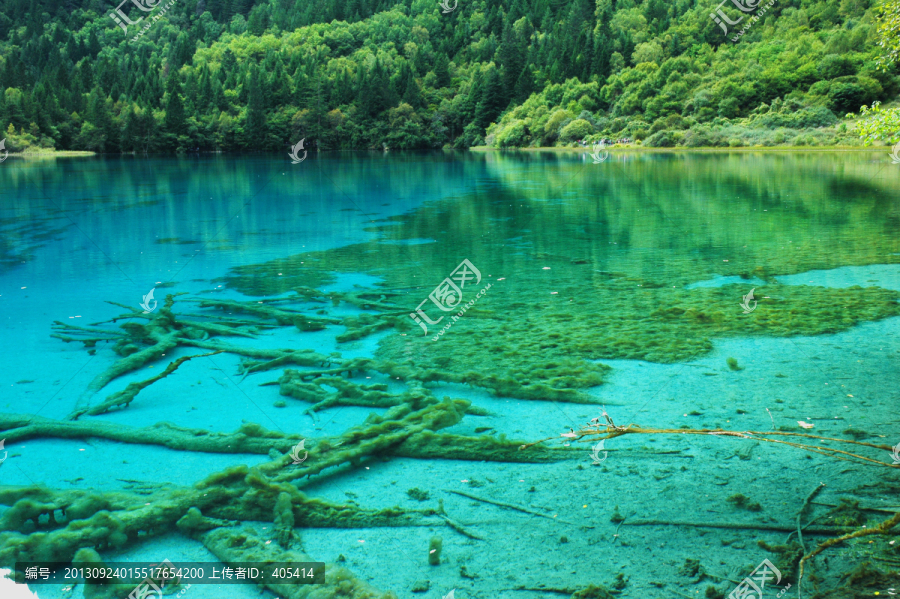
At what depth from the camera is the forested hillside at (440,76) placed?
6762cm

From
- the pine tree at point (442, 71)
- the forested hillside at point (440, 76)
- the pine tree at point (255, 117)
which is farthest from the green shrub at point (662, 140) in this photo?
the pine tree at point (442, 71)

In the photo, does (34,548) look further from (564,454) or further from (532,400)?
(532,400)

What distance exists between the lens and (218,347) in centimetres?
768

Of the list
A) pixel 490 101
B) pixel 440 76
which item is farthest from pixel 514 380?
pixel 440 76

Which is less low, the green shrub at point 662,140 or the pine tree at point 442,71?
the pine tree at point 442,71

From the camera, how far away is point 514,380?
6.43 meters

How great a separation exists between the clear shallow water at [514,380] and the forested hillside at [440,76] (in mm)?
45138

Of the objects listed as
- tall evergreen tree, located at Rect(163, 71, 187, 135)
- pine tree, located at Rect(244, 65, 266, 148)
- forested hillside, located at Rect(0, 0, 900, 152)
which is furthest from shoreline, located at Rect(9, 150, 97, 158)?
pine tree, located at Rect(244, 65, 266, 148)

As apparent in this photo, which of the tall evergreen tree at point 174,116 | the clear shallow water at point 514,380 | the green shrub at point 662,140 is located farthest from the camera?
the tall evergreen tree at point 174,116

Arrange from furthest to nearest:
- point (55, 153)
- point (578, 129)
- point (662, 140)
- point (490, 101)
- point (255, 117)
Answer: point (490, 101), point (255, 117), point (55, 153), point (578, 129), point (662, 140)

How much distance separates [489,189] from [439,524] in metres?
24.2

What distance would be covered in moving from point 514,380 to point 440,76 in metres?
122

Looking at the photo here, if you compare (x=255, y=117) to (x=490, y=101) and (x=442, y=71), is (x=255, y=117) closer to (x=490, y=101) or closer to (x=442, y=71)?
(x=490, y=101)

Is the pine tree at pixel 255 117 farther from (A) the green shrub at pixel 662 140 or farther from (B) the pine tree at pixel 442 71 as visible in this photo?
(A) the green shrub at pixel 662 140
